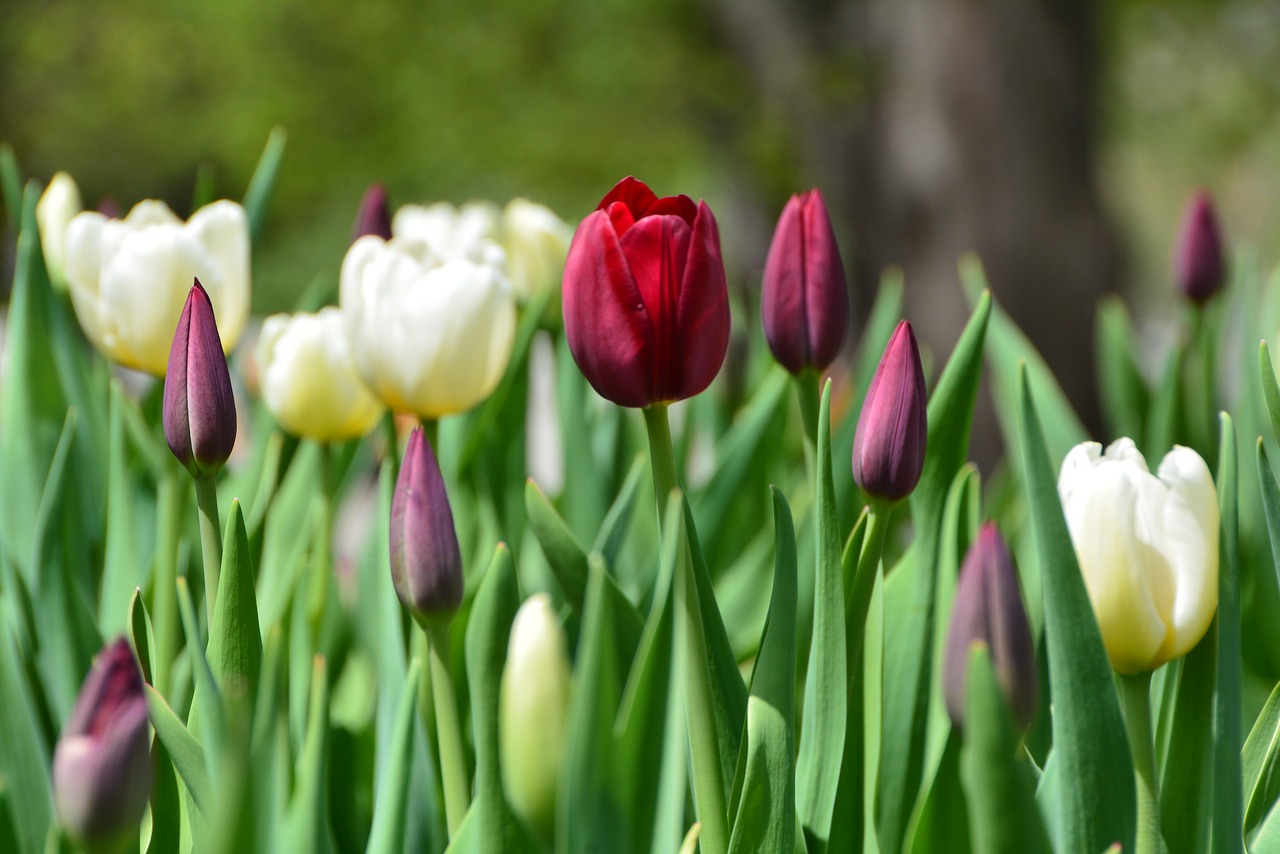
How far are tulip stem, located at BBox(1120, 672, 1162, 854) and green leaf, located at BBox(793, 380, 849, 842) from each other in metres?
0.14

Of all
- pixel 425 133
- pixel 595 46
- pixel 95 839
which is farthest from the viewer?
pixel 425 133

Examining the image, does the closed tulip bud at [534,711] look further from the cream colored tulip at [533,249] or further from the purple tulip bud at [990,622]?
the cream colored tulip at [533,249]

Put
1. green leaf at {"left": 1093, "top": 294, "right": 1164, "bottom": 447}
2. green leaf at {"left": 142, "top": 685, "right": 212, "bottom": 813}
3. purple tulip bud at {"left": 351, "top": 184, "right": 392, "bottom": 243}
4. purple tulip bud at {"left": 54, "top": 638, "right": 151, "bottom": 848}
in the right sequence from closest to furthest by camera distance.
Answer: purple tulip bud at {"left": 54, "top": 638, "right": 151, "bottom": 848}
green leaf at {"left": 142, "top": 685, "right": 212, "bottom": 813}
purple tulip bud at {"left": 351, "top": 184, "right": 392, "bottom": 243}
green leaf at {"left": 1093, "top": 294, "right": 1164, "bottom": 447}

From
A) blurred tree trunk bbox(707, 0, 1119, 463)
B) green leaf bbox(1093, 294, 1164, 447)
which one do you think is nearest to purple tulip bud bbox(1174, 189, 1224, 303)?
green leaf bbox(1093, 294, 1164, 447)

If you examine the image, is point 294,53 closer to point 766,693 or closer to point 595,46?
point 595,46

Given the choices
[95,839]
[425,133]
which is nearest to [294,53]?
[425,133]

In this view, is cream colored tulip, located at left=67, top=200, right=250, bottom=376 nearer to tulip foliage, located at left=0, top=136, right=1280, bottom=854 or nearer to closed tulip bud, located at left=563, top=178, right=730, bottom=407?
tulip foliage, located at left=0, top=136, right=1280, bottom=854

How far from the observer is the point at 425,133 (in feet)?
28.9

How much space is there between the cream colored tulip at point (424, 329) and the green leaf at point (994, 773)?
1.61ft

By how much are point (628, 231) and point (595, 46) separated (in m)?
6.85

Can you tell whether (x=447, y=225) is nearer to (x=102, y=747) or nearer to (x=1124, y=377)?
(x=1124, y=377)

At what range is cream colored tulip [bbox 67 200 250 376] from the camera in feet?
3.07

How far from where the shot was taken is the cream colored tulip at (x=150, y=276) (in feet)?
3.07

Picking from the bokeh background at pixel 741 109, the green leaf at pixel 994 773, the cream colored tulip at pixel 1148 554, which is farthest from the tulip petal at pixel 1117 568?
the bokeh background at pixel 741 109
